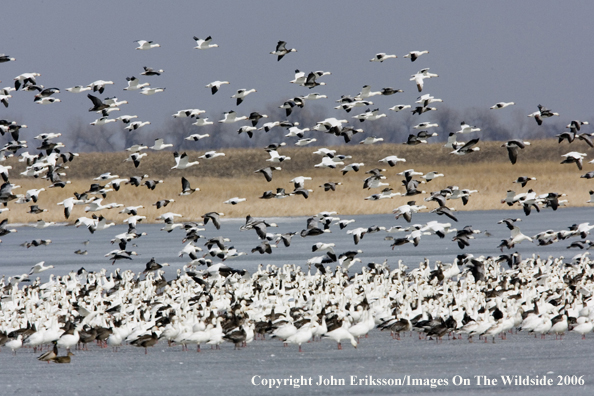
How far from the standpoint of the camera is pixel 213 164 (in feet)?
203

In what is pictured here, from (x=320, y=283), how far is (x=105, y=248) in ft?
50.0

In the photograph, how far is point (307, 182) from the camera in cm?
5334

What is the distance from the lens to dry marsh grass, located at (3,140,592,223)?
39250 mm

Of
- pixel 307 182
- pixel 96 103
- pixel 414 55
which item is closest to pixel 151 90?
pixel 96 103

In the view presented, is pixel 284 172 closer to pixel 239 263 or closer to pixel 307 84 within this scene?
pixel 239 263

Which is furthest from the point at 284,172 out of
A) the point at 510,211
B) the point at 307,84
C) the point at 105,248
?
the point at 307,84

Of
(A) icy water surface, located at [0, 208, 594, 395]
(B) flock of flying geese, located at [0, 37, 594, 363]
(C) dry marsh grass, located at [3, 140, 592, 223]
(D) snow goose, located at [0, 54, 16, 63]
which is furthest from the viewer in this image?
(C) dry marsh grass, located at [3, 140, 592, 223]

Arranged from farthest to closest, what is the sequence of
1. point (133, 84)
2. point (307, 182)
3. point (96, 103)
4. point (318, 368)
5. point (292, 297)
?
point (307, 182) < point (133, 84) < point (96, 103) < point (292, 297) < point (318, 368)

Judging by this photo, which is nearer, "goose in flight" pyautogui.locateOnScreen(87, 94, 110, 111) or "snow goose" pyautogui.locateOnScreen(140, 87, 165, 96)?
"goose in flight" pyautogui.locateOnScreen(87, 94, 110, 111)

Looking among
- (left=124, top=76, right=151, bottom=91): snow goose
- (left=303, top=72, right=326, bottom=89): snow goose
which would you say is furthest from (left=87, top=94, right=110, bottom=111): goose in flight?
(left=303, top=72, right=326, bottom=89): snow goose

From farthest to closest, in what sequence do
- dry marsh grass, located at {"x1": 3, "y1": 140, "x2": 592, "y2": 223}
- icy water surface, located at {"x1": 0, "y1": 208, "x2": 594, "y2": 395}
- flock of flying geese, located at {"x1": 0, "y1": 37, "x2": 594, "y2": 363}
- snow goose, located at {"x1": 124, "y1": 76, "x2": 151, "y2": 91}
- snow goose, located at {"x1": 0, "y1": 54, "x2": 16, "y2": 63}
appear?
dry marsh grass, located at {"x1": 3, "y1": 140, "x2": 592, "y2": 223} → snow goose, located at {"x1": 124, "y1": 76, "x2": 151, "y2": 91} → snow goose, located at {"x1": 0, "y1": 54, "x2": 16, "y2": 63} → flock of flying geese, located at {"x1": 0, "y1": 37, "x2": 594, "y2": 363} → icy water surface, located at {"x1": 0, "y1": 208, "x2": 594, "y2": 395}

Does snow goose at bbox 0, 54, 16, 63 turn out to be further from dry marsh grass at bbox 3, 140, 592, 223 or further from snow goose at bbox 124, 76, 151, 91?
dry marsh grass at bbox 3, 140, 592, 223

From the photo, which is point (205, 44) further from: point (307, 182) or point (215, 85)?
point (307, 182)

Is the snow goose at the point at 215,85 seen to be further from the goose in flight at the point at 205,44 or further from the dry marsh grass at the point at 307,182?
the dry marsh grass at the point at 307,182
